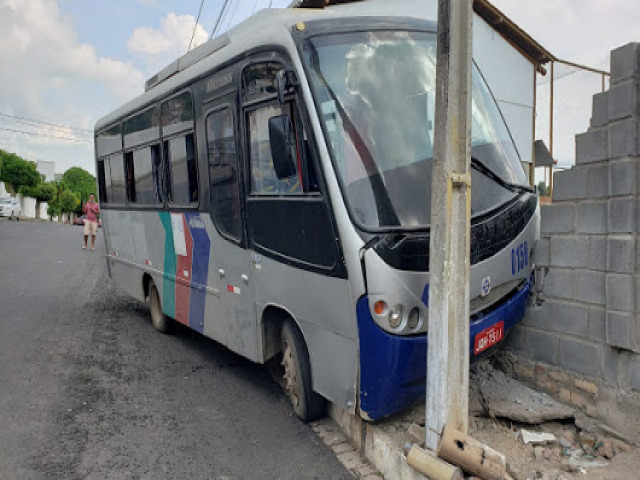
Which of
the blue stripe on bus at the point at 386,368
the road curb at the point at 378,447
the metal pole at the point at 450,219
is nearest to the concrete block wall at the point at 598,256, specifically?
the metal pole at the point at 450,219

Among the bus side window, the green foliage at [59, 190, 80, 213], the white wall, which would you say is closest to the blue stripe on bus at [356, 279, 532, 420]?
the bus side window

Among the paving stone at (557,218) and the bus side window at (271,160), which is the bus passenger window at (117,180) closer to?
the bus side window at (271,160)

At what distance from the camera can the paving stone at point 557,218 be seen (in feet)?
13.0

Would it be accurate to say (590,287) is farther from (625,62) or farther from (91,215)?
(91,215)

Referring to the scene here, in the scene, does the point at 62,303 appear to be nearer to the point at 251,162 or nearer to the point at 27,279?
the point at 27,279

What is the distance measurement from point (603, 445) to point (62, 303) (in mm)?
8660

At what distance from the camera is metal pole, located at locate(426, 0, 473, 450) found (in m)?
3.18

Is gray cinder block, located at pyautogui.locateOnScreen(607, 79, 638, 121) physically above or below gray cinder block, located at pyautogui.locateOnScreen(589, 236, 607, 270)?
above

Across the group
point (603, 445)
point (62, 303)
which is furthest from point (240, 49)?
point (62, 303)

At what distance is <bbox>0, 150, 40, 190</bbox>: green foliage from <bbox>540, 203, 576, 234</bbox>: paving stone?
2447 inches

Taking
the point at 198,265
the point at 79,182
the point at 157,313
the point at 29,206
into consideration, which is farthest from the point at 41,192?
the point at 198,265

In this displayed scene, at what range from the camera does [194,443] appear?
426cm

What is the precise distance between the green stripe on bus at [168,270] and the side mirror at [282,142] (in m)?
2.91

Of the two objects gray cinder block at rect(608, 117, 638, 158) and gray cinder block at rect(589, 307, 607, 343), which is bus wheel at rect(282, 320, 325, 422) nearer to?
gray cinder block at rect(589, 307, 607, 343)
